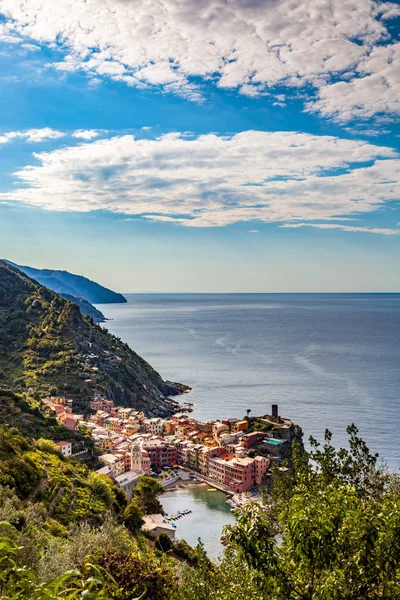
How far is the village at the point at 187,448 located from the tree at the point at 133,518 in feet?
26.1

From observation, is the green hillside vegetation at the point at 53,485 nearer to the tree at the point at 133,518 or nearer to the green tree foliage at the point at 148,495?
the tree at the point at 133,518

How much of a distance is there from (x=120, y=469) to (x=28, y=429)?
8884 mm

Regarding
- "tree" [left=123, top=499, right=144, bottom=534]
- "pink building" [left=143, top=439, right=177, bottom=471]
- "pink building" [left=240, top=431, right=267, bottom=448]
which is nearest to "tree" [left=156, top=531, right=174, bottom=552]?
"tree" [left=123, top=499, right=144, bottom=534]

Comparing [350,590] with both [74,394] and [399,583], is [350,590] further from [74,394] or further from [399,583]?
[74,394]

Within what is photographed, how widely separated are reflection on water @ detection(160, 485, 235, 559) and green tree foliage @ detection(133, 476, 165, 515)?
6.05 ft

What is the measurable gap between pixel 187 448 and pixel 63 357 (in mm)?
27581

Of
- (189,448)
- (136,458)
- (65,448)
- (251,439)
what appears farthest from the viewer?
(189,448)

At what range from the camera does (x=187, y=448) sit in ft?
153

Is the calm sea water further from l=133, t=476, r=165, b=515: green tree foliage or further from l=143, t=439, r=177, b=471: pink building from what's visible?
l=133, t=476, r=165, b=515: green tree foliage

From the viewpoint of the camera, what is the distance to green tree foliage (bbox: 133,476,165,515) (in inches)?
1256

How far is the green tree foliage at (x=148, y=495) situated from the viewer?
31.9 metres

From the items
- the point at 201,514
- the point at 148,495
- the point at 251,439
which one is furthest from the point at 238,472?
the point at 148,495

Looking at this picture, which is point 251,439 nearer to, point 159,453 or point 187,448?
point 187,448

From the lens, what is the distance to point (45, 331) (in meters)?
71.2
